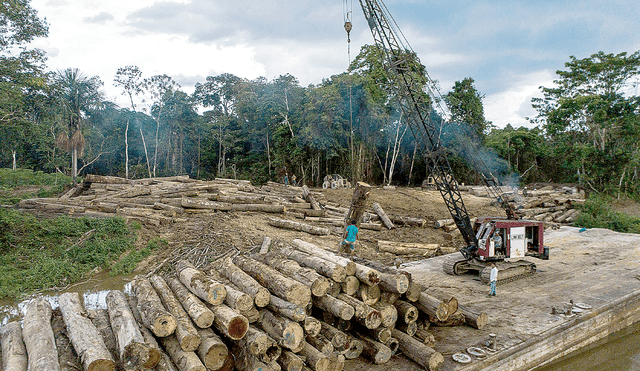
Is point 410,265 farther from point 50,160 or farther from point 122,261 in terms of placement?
point 50,160

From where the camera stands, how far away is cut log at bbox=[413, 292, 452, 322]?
6789 millimetres

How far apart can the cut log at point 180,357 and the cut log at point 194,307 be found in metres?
0.40

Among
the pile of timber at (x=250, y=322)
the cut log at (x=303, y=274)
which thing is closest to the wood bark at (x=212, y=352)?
the pile of timber at (x=250, y=322)

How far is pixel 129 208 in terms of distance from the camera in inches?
685

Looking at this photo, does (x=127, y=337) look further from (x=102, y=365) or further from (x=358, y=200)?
(x=358, y=200)

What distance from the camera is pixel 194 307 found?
5.49 metres

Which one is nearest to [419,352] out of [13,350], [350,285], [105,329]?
[350,285]

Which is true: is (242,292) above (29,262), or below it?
above

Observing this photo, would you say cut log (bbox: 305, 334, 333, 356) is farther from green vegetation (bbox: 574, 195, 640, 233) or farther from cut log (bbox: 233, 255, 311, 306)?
green vegetation (bbox: 574, 195, 640, 233)

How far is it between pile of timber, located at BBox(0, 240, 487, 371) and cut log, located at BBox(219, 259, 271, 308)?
0.05 feet

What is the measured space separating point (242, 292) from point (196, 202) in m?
13.4

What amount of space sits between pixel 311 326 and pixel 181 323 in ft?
6.53

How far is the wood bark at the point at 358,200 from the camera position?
11883 mm

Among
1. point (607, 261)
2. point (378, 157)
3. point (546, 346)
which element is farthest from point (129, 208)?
point (378, 157)
